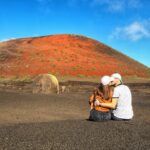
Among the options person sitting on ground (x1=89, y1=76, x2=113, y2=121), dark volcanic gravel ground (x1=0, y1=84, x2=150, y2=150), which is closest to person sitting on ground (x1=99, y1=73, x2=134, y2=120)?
person sitting on ground (x1=89, y1=76, x2=113, y2=121)

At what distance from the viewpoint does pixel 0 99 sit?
26203 mm

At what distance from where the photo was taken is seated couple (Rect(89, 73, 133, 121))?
545 inches

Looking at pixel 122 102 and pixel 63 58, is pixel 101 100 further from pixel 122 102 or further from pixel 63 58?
pixel 63 58

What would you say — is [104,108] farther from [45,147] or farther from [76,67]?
[76,67]

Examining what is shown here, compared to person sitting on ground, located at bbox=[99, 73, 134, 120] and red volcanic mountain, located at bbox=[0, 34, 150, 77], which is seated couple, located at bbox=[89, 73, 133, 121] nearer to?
person sitting on ground, located at bbox=[99, 73, 134, 120]

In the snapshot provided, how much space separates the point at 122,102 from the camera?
1433cm

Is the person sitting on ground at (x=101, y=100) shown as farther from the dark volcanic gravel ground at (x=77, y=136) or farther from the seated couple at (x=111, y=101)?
the dark volcanic gravel ground at (x=77, y=136)

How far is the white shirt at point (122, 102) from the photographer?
46.6 ft

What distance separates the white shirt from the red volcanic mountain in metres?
42.9

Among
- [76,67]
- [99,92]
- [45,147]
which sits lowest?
[45,147]

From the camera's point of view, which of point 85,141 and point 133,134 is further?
point 133,134

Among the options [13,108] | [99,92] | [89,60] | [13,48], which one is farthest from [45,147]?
[13,48]

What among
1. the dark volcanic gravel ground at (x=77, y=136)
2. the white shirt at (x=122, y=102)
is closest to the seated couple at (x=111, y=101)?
the white shirt at (x=122, y=102)

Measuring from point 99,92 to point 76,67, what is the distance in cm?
4773
